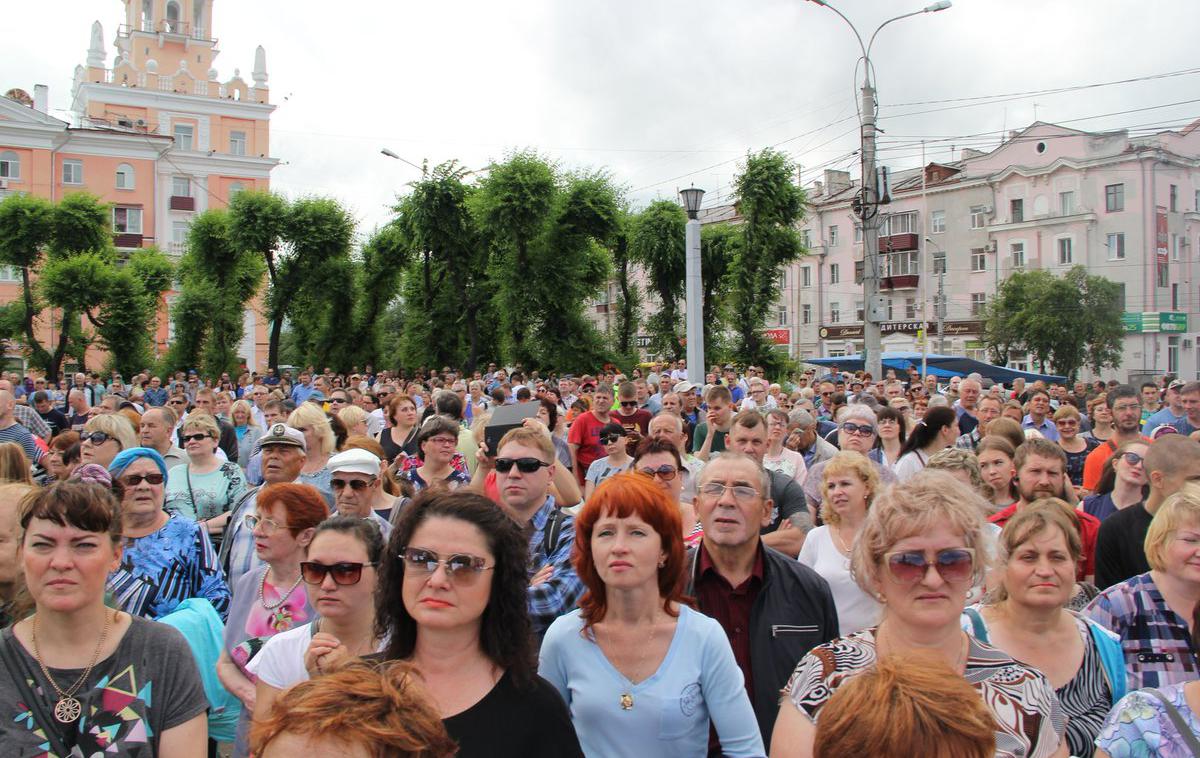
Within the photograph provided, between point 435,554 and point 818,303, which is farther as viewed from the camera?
point 818,303

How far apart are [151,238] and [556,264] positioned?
35019 millimetres

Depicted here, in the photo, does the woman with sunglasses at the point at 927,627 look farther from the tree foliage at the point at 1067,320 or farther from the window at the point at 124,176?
the window at the point at 124,176

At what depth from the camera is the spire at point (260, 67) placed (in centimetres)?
6350

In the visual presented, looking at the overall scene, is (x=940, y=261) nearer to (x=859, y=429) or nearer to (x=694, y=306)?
(x=694, y=306)

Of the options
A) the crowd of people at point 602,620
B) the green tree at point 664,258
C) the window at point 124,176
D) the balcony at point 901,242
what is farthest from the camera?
the window at point 124,176

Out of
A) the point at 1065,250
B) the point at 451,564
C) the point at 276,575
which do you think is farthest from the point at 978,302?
the point at 451,564

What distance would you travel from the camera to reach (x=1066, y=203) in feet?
156

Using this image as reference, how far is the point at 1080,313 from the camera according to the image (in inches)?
1638

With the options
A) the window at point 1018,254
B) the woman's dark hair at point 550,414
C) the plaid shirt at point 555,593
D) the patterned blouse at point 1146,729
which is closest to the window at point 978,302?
the window at point 1018,254

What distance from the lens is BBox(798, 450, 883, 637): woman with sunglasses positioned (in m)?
4.17

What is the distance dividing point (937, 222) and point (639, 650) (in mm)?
55369

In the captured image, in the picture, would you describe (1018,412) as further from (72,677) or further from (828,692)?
(72,677)

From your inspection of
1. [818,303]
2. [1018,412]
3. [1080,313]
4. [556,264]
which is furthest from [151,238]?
[1018,412]

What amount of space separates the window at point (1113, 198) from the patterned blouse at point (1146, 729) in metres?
51.0
